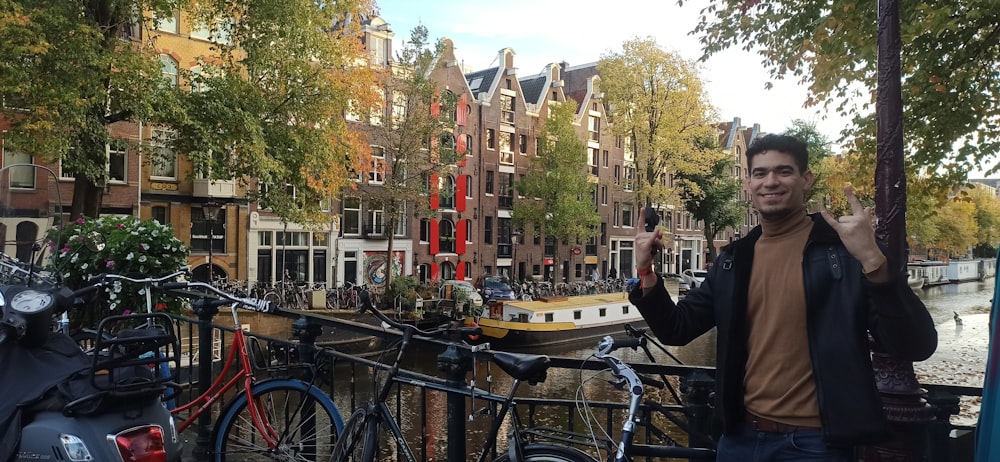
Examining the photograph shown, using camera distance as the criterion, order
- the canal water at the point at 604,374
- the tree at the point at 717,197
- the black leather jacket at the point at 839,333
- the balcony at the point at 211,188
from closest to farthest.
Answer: the black leather jacket at the point at 839,333 < the canal water at the point at 604,374 < the balcony at the point at 211,188 < the tree at the point at 717,197

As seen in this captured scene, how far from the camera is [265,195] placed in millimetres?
17266

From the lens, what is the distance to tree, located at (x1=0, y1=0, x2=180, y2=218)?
1255 cm

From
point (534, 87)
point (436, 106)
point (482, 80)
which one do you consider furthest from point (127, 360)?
point (534, 87)

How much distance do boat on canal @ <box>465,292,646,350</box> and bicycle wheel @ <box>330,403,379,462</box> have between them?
20914 millimetres

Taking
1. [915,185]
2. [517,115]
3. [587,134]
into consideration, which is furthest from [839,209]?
[915,185]

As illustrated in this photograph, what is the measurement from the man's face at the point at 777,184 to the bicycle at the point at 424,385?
1.08 m

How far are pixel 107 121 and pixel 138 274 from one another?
10.6 m

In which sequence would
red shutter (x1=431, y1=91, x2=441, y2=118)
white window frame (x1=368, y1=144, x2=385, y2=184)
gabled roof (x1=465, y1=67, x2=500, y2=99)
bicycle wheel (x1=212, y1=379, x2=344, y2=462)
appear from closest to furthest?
1. bicycle wheel (x1=212, y1=379, x2=344, y2=462)
2. red shutter (x1=431, y1=91, x2=441, y2=118)
3. white window frame (x1=368, y1=144, x2=385, y2=184)
4. gabled roof (x1=465, y1=67, x2=500, y2=99)

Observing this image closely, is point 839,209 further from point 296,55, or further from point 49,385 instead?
point 49,385

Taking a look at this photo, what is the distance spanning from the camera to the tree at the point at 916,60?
25.6 ft

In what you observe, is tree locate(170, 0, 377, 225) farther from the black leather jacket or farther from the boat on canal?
the black leather jacket

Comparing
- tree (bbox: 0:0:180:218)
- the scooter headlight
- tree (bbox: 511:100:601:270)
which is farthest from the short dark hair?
tree (bbox: 511:100:601:270)

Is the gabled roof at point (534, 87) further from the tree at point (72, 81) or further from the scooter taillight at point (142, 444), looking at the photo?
the scooter taillight at point (142, 444)

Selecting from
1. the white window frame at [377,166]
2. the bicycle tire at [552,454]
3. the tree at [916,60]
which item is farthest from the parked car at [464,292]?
the bicycle tire at [552,454]
